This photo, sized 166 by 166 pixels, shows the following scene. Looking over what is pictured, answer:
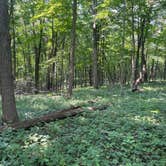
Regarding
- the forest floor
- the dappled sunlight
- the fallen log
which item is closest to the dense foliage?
the fallen log

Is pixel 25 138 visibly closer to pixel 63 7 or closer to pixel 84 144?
pixel 84 144

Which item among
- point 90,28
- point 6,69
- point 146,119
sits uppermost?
point 90,28

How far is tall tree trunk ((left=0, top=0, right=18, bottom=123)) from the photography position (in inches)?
259

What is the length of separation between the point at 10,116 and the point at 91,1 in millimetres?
12813

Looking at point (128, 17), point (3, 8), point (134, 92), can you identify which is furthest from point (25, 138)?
point (128, 17)

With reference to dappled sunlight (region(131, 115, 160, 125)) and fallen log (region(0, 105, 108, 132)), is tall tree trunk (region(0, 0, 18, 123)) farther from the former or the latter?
dappled sunlight (region(131, 115, 160, 125))

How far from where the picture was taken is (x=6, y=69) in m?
6.70

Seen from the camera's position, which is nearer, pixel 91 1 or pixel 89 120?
pixel 89 120

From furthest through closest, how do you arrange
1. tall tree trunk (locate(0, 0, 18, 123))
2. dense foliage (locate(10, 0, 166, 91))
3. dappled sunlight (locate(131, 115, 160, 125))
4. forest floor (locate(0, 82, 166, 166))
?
dense foliage (locate(10, 0, 166, 91))
dappled sunlight (locate(131, 115, 160, 125))
tall tree trunk (locate(0, 0, 18, 123))
forest floor (locate(0, 82, 166, 166))

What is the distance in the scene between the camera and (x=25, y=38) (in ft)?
69.6

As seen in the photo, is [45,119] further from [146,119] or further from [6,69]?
[146,119]

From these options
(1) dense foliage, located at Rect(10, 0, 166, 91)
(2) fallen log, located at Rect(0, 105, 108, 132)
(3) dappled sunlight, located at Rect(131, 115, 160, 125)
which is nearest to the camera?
(2) fallen log, located at Rect(0, 105, 108, 132)

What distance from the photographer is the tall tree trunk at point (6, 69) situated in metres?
6.59

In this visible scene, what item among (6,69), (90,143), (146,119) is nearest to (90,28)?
(146,119)
